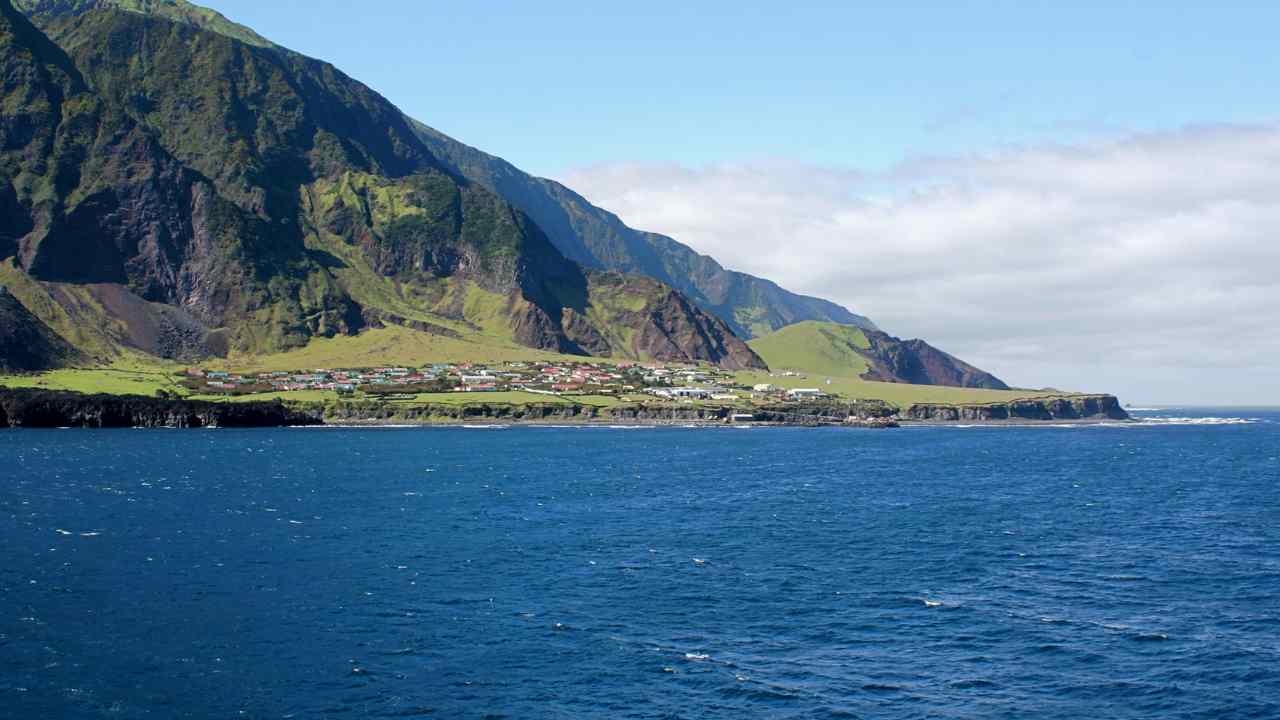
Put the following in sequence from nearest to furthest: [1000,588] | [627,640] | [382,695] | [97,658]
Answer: [382,695]
[97,658]
[627,640]
[1000,588]

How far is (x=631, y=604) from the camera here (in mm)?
70062

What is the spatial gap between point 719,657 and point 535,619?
1314cm

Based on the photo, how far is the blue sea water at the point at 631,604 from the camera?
5184 cm

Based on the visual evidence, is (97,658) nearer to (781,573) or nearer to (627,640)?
(627,640)

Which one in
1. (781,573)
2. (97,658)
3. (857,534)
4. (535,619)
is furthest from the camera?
(857,534)

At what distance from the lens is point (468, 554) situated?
8800cm

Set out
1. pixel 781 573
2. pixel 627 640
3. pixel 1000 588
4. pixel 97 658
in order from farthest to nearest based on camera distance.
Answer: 1. pixel 781 573
2. pixel 1000 588
3. pixel 627 640
4. pixel 97 658

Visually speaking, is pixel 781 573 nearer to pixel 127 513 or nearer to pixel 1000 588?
pixel 1000 588

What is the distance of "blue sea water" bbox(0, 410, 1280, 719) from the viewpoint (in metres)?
51.8

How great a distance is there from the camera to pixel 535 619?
2596 inches

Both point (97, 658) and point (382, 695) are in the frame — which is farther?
point (97, 658)

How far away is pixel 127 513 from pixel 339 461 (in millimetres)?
70349

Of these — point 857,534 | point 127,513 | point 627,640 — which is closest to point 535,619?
point 627,640

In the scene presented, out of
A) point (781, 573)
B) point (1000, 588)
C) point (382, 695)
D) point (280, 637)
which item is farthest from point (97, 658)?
→ point (1000, 588)
